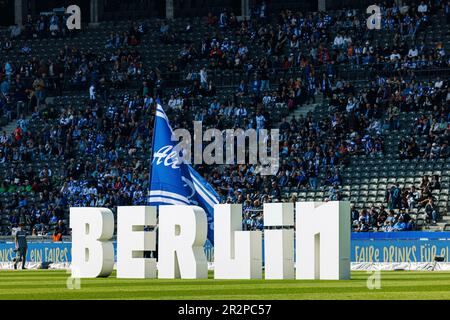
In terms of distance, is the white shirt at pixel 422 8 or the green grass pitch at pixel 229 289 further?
the white shirt at pixel 422 8

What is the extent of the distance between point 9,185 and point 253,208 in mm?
12902

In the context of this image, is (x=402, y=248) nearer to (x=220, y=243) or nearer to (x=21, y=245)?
(x=220, y=243)

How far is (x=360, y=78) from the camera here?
5506 cm

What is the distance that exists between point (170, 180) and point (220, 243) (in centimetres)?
587

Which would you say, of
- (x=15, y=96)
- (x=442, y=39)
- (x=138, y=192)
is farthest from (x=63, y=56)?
(x=442, y=39)

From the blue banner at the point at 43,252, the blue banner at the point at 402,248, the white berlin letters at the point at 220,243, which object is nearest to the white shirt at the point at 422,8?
the blue banner at the point at 402,248

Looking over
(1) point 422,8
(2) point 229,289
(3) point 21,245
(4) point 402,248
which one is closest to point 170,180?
(4) point 402,248

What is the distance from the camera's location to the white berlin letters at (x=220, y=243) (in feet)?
98.1

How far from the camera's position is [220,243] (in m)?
32.1

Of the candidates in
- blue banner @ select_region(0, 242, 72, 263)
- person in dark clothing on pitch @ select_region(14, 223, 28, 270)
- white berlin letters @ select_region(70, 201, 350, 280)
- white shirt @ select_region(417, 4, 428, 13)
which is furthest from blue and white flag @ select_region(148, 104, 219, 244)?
white shirt @ select_region(417, 4, 428, 13)

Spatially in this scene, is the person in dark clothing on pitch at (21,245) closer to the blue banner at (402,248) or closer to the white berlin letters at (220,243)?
the white berlin letters at (220,243)

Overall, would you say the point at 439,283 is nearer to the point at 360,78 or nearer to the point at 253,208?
the point at 253,208

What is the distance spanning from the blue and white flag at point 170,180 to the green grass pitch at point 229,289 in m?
4.75

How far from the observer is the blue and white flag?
37.3 m
